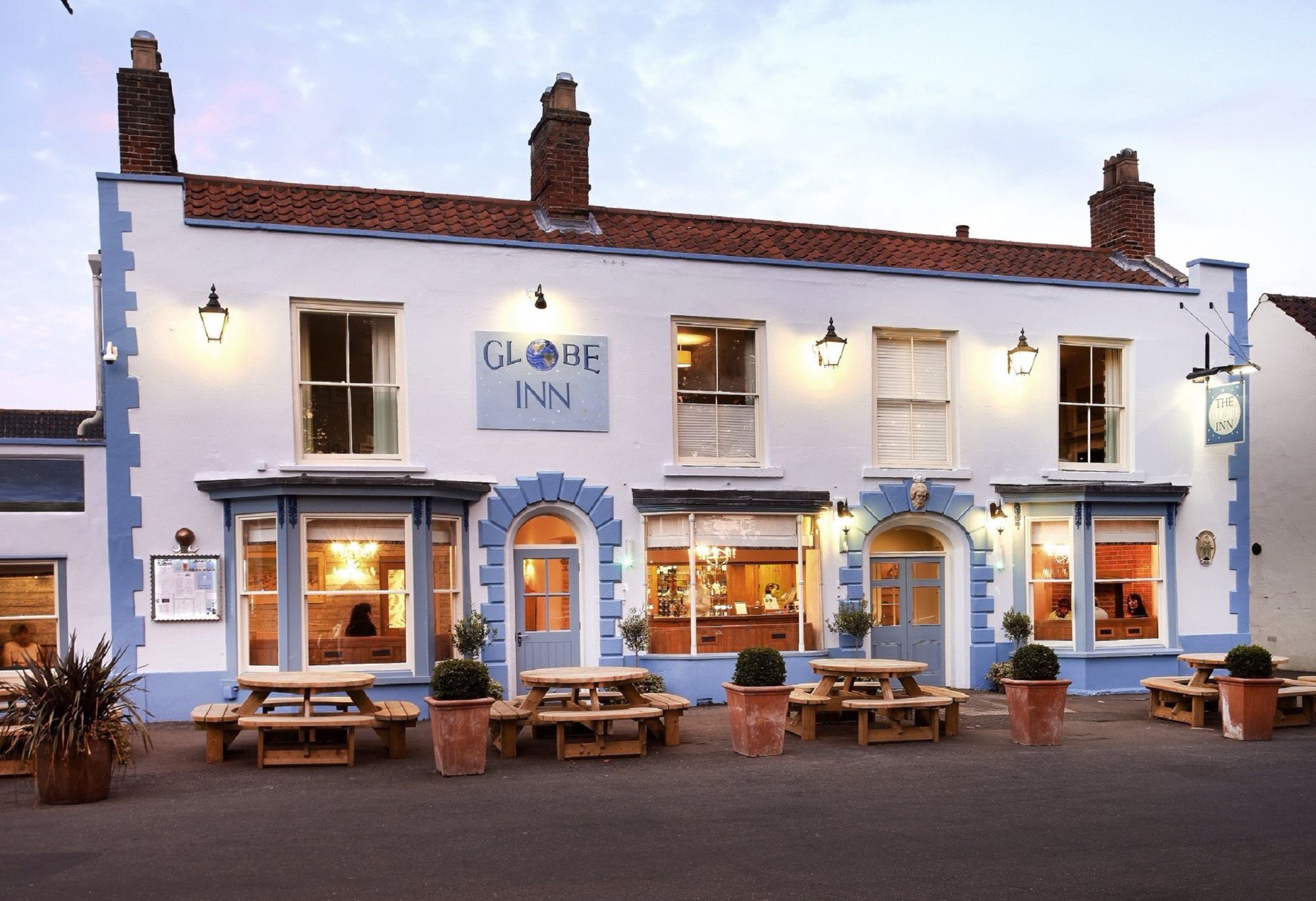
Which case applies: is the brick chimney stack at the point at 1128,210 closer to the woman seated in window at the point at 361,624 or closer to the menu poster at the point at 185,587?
the woman seated in window at the point at 361,624

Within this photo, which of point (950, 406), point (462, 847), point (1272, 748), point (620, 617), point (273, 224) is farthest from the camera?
point (950, 406)

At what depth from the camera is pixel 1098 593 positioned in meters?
17.0

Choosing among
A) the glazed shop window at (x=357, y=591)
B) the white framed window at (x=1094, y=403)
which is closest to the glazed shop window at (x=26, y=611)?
the glazed shop window at (x=357, y=591)

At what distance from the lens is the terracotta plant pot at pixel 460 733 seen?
34.0 ft

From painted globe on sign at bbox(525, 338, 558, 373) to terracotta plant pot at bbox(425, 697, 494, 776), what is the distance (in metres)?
5.68

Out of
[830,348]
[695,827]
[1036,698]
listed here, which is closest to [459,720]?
[695,827]

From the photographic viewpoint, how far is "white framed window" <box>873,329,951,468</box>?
16578 mm

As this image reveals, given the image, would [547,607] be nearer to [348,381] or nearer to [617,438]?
[617,438]

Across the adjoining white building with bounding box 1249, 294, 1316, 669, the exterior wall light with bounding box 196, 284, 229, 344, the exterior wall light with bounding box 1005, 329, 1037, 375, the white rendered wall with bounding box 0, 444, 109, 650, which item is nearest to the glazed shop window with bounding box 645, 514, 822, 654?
the exterior wall light with bounding box 1005, 329, 1037, 375

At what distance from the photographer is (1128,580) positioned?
56.2 ft

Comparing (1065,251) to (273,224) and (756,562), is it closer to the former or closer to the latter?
(756,562)

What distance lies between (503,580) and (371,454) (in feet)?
7.69

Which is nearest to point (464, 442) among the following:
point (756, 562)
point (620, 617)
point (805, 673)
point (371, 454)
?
point (371, 454)

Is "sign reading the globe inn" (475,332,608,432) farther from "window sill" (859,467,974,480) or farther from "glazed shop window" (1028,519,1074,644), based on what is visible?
"glazed shop window" (1028,519,1074,644)
